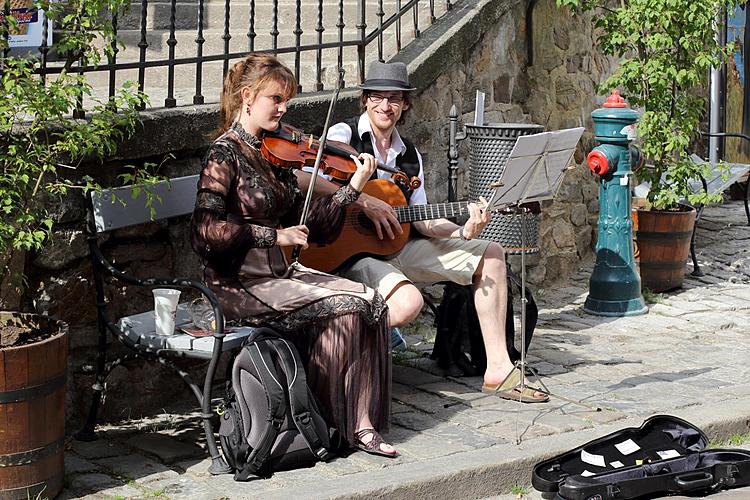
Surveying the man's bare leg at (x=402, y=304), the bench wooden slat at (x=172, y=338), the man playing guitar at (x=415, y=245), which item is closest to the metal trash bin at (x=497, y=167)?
the man playing guitar at (x=415, y=245)

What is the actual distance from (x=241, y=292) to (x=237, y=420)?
0.64 m

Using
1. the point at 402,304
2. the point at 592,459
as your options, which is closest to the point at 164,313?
the point at 402,304

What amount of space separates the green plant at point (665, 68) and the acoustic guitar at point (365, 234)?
275 cm

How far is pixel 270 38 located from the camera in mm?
7570

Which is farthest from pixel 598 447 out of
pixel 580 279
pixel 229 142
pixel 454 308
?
pixel 580 279

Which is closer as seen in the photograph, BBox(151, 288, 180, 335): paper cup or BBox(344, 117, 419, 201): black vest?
BBox(151, 288, 180, 335): paper cup

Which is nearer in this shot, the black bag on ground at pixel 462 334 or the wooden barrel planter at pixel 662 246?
the black bag on ground at pixel 462 334

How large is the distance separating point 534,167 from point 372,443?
1.34 meters

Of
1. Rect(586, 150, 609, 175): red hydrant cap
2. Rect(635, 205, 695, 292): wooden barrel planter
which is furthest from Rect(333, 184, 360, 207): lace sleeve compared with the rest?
Rect(635, 205, 695, 292): wooden barrel planter

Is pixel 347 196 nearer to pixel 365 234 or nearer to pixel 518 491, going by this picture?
pixel 365 234

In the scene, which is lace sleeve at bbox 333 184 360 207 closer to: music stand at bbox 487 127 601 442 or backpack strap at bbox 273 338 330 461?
music stand at bbox 487 127 601 442

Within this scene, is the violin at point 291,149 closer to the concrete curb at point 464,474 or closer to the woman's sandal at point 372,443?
the woman's sandal at point 372,443

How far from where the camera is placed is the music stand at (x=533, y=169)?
190 inches

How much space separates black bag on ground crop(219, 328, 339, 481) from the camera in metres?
4.29
